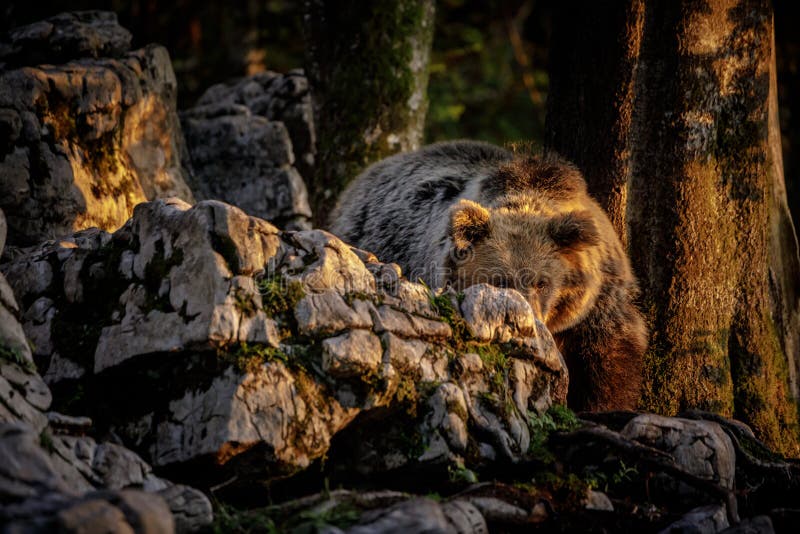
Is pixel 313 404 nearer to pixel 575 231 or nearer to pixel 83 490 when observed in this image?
pixel 83 490

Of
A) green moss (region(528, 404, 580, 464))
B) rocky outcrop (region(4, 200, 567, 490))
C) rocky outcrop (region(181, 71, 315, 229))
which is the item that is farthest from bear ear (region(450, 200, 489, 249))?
rocky outcrop (region(181, 71, 315, 229))

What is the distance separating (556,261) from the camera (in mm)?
5891

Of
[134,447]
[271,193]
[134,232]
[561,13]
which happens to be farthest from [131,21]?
[134,447]

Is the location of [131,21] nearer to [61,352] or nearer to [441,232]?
[441,232]

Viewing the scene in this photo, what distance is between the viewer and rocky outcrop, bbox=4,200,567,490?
3.62m

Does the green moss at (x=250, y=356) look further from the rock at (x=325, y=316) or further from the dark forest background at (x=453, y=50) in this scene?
the dark forest background at (x=453, y=50)

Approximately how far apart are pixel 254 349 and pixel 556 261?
2903 mm

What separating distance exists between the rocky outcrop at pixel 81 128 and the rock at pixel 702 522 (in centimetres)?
462

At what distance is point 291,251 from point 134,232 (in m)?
0.88

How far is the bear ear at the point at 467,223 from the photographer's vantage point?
19.0 ft

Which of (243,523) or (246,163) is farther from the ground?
(246,163)

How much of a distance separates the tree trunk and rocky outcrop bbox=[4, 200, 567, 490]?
391 cm

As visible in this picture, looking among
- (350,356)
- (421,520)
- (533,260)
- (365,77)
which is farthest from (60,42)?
(421,520)

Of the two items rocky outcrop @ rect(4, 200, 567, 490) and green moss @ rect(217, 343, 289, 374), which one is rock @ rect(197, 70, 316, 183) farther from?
green moss @ rect(217, 343, 289, 374)
